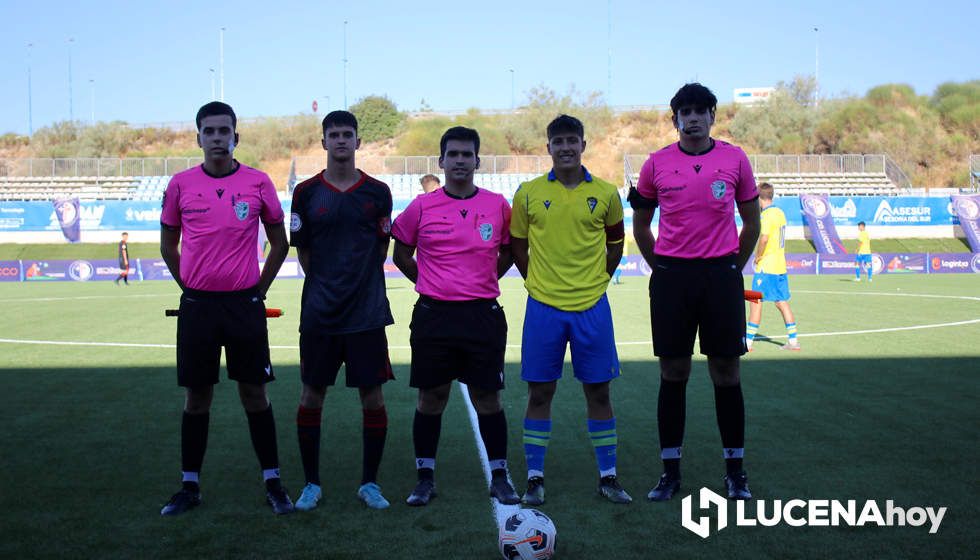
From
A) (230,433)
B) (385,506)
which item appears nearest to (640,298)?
(230,433)

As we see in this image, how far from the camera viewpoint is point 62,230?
3753 centimetres

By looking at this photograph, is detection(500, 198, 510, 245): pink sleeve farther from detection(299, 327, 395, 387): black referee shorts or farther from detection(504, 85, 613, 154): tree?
detection(504, 85, 613, 154): tree

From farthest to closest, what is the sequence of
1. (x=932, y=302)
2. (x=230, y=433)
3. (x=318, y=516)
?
1. (x=932, y=302)
2. (x=230, y=433)
3. (x=318, y=516)

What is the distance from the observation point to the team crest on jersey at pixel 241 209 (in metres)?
5.04

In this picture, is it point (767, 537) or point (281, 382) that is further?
point (281, 382)

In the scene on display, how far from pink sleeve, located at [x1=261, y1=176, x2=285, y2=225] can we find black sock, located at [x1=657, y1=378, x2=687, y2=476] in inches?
98.4

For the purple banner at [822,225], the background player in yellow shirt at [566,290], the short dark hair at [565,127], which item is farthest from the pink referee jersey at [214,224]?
the purple banner at [822,225]

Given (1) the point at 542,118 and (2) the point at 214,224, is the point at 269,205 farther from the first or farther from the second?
(1) the point at 542,118

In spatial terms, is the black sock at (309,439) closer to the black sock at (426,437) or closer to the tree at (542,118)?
the black sock at (426,437)

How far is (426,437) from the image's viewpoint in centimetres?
530

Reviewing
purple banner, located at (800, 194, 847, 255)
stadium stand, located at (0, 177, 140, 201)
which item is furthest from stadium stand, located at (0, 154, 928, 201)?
purple banner, located at (800, 194, 847, 255)

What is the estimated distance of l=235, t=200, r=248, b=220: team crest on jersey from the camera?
5.04 metres

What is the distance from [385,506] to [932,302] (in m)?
16.0

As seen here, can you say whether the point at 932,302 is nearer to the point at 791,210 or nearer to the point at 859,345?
the point at 859,345
